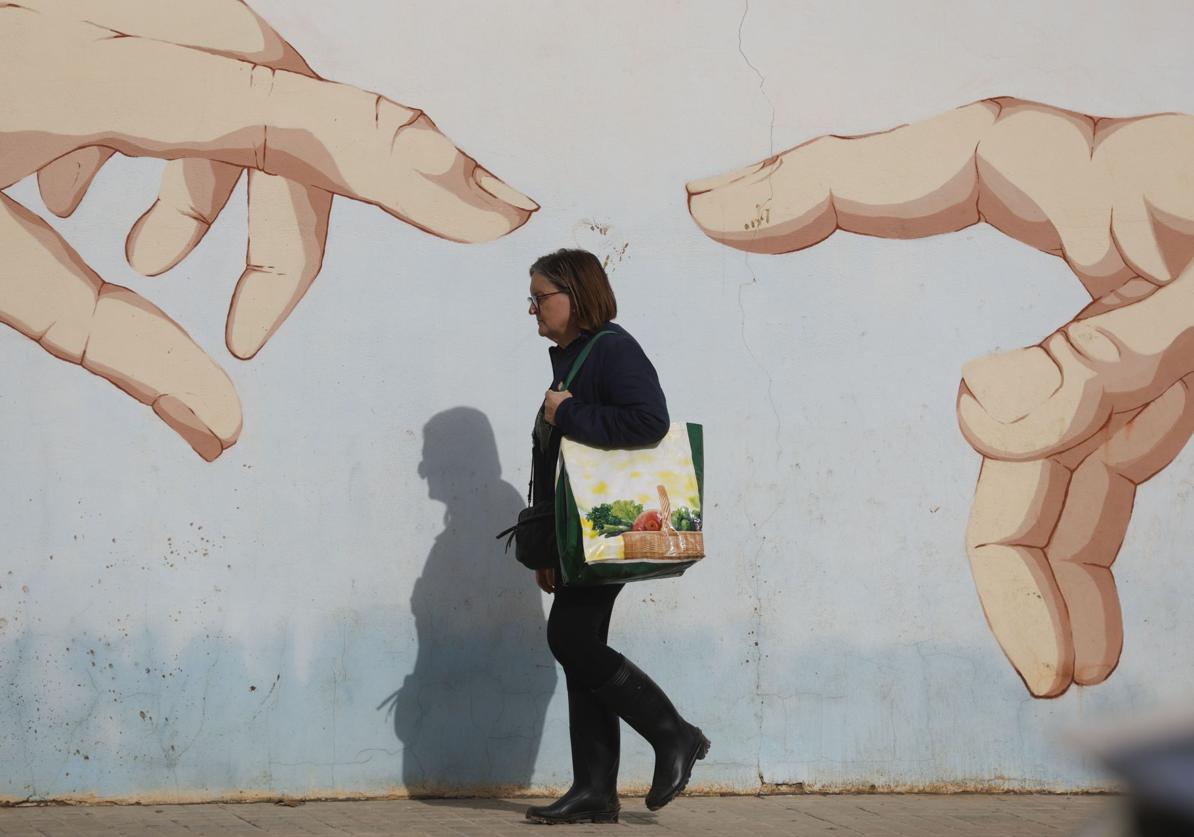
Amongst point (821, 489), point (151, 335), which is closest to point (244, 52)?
point (151, 335)

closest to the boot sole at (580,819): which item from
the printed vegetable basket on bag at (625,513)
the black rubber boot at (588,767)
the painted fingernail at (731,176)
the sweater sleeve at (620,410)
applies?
the black rubber boot at (588,767)

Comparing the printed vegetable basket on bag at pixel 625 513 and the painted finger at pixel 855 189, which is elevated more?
the painted finger at pixel 855 189

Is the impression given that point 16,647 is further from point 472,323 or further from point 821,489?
point 821,489

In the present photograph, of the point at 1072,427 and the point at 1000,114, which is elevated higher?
the point at 1000,114

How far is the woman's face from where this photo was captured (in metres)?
4.91

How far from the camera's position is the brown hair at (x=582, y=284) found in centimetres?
489

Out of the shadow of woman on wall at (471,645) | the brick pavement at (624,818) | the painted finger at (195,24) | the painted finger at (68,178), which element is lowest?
the brick pavement at (624,818)

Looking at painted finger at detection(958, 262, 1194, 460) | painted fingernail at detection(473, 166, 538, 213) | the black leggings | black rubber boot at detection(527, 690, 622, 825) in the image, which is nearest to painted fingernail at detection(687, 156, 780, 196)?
painted fingernail at detection(473, 166, 538, 213)

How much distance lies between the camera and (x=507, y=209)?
5.53 meters

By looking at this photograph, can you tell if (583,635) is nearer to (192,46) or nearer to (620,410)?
(620,410)

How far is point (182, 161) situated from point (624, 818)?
9.03 ft

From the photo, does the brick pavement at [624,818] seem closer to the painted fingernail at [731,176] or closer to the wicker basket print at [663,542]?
the wicker basket print at [663,542]

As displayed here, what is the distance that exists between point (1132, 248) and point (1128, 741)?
4.76 meters

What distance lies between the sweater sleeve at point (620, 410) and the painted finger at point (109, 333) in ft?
4.35
